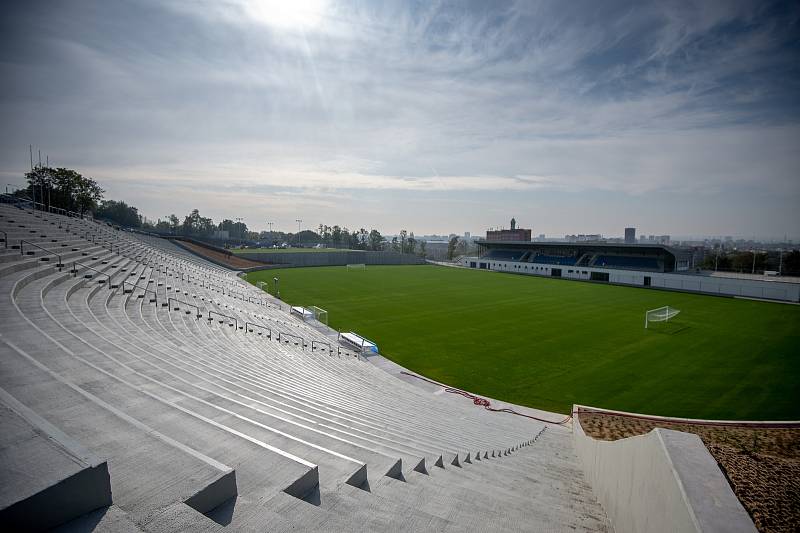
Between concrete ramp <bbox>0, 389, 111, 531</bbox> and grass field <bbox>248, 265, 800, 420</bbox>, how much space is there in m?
17.9

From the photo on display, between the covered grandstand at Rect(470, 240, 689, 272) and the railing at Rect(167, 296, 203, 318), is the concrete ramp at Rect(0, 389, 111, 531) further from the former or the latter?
the covered grandstand at Rect(470, 240, 689, 272)

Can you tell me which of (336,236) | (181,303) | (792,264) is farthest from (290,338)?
(336,236)

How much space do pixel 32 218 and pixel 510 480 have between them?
123ft

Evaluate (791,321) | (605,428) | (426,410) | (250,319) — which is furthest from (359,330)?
(791,321)

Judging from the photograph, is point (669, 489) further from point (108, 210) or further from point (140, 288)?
point (108, 210)

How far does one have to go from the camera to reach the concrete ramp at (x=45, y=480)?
2.47 m

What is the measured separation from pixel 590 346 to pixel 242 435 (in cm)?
2708

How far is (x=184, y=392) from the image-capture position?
748 centimetres

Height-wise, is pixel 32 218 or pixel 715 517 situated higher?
pixel 32 218

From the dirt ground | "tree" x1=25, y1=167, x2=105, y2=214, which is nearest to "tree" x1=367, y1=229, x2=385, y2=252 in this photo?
"tree" x1=25, y1=167, x2=105, y2=214

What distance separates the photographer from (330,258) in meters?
94.8

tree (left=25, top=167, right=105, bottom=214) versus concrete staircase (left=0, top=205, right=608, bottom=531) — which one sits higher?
tree (left=25, top=167, right=105, bottom=214)

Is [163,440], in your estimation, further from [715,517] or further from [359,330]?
[359,330]

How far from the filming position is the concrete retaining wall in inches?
3477
